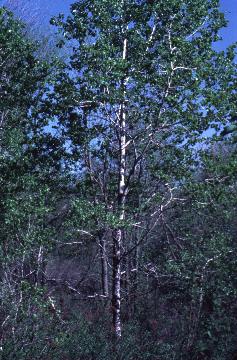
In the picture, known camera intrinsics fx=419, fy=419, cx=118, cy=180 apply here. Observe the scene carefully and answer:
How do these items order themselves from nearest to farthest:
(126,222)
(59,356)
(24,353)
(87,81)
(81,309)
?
(24,353)
(59,356)
(126,222)
(87,81)
(81,309)

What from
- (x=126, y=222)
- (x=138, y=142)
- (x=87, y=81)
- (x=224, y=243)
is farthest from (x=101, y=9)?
A: (x=224, y=243)

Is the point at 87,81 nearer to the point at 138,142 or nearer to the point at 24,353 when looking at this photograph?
the point at 138,142

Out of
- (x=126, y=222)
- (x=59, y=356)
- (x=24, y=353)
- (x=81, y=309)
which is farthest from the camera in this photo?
(x=81, y=309)

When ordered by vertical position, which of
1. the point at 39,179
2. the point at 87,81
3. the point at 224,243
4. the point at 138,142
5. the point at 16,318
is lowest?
the point at 16,318

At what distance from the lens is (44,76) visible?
11078 mm

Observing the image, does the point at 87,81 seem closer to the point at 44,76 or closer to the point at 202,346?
the point at 44,76

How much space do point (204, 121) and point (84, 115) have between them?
304 centimetres

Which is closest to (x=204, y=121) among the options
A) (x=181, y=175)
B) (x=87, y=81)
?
(x=181, y=175)

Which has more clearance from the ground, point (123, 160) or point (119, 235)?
point (123, 160)

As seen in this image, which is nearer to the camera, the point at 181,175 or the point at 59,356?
the point at 59,356

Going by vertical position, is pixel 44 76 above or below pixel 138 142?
above

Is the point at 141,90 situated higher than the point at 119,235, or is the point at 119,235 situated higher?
the point at 141,90

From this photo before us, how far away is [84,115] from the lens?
1074 cm

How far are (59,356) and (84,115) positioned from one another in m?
5.75
